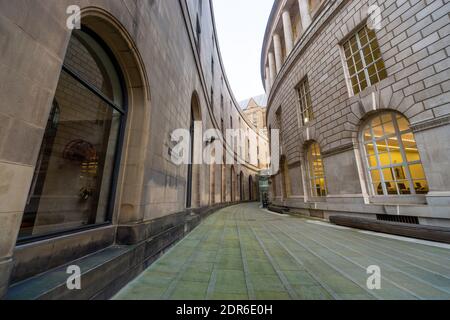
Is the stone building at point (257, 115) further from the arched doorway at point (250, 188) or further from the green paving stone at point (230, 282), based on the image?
the green paving stone at point (230, 282)

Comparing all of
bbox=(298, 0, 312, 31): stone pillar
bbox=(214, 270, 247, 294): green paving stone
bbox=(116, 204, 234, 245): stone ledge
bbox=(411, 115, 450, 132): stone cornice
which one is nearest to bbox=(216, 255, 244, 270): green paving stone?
bbox=(214, 270, 247, 294): green paving stone

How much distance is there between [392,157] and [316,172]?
3798mm

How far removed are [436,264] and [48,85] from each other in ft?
19.6

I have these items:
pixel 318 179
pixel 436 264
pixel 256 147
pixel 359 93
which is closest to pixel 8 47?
pixel 436 264

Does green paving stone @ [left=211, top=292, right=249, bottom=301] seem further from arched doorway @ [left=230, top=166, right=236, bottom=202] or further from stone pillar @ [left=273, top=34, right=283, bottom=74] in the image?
arched doorway @ [left=230, top=166, right=236, bottom=202]

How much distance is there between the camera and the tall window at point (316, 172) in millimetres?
9438

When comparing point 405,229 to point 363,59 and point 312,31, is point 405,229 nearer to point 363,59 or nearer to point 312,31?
point 363,59

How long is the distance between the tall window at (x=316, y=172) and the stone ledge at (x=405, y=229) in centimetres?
327

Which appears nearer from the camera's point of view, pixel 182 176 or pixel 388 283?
pixel 388 283

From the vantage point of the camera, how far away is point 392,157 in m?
6.32

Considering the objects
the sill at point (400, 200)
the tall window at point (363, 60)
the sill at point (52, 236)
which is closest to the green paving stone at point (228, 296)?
the sill at point (52, 236)
